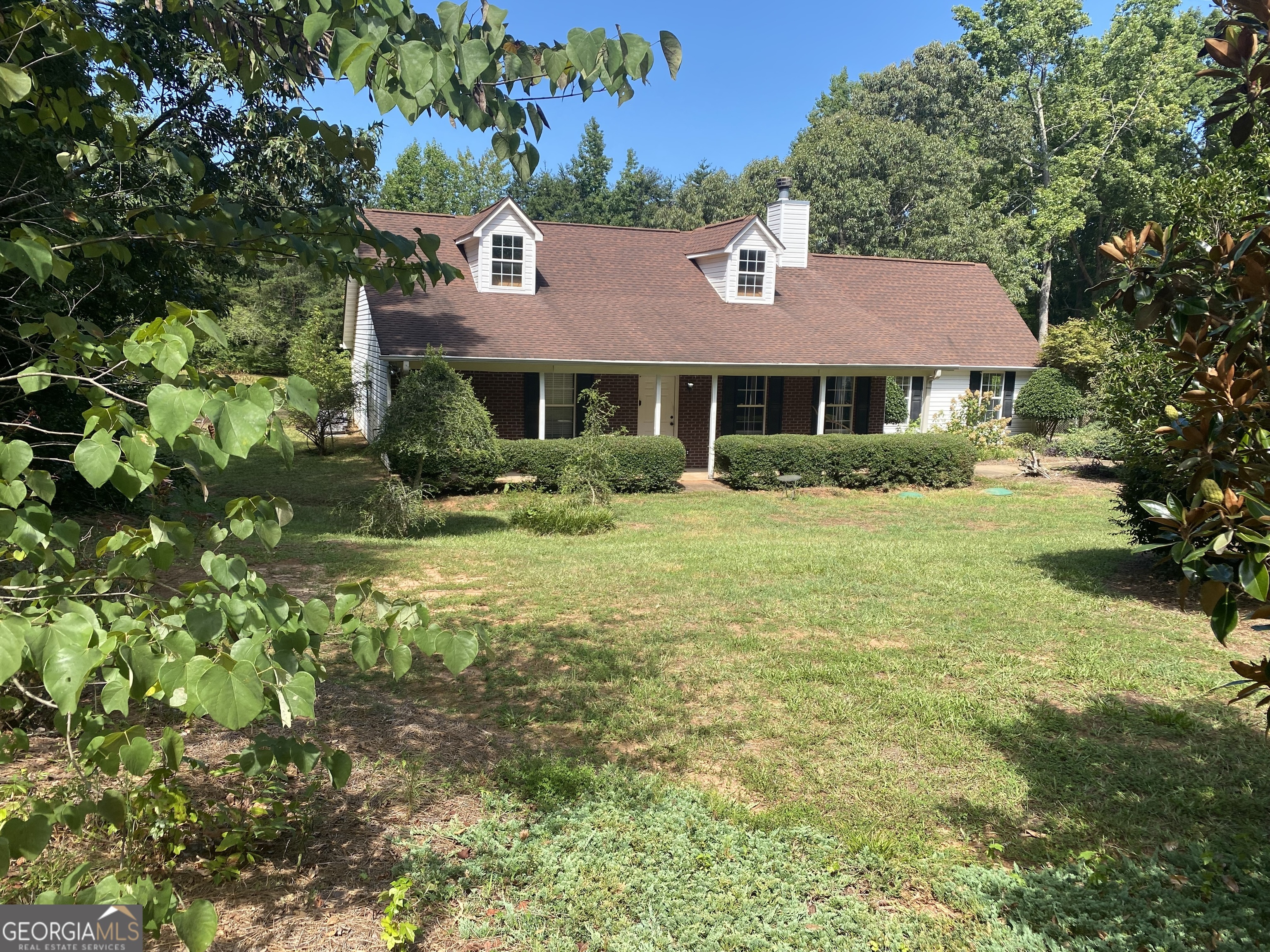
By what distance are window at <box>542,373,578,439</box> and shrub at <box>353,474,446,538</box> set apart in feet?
25.3

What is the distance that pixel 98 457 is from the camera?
5.89 feet

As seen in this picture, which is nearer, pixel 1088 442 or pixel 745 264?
pixel 745 264

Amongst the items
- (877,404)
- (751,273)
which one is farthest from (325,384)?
(877,404)

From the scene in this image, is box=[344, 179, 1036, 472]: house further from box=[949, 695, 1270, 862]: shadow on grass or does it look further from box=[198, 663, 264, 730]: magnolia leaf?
box=[198, 663, 264, 730]: magnolia leaf

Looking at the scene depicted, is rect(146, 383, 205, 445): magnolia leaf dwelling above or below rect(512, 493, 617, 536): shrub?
above

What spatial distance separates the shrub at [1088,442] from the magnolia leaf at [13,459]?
75.3 feet

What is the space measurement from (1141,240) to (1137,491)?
9525 millimetres

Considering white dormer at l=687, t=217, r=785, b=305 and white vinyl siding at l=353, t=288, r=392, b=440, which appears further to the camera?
white dormer at l=687, t=217, r=785, b=305

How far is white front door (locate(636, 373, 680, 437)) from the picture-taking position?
71.3ft

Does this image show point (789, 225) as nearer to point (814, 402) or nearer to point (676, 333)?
point (814, 402)

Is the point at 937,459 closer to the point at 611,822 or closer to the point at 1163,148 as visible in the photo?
the point at 611,822

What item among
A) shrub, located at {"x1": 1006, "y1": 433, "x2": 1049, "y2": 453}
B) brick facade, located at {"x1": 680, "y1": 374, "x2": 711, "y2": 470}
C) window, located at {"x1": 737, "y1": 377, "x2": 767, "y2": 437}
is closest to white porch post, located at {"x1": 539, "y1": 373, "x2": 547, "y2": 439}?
brick facade, located at {"x1": 680, "y1": 374, "x2": 711, "y2": 470}

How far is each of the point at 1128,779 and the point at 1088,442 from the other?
20485mm

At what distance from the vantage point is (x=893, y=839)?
180 inches
